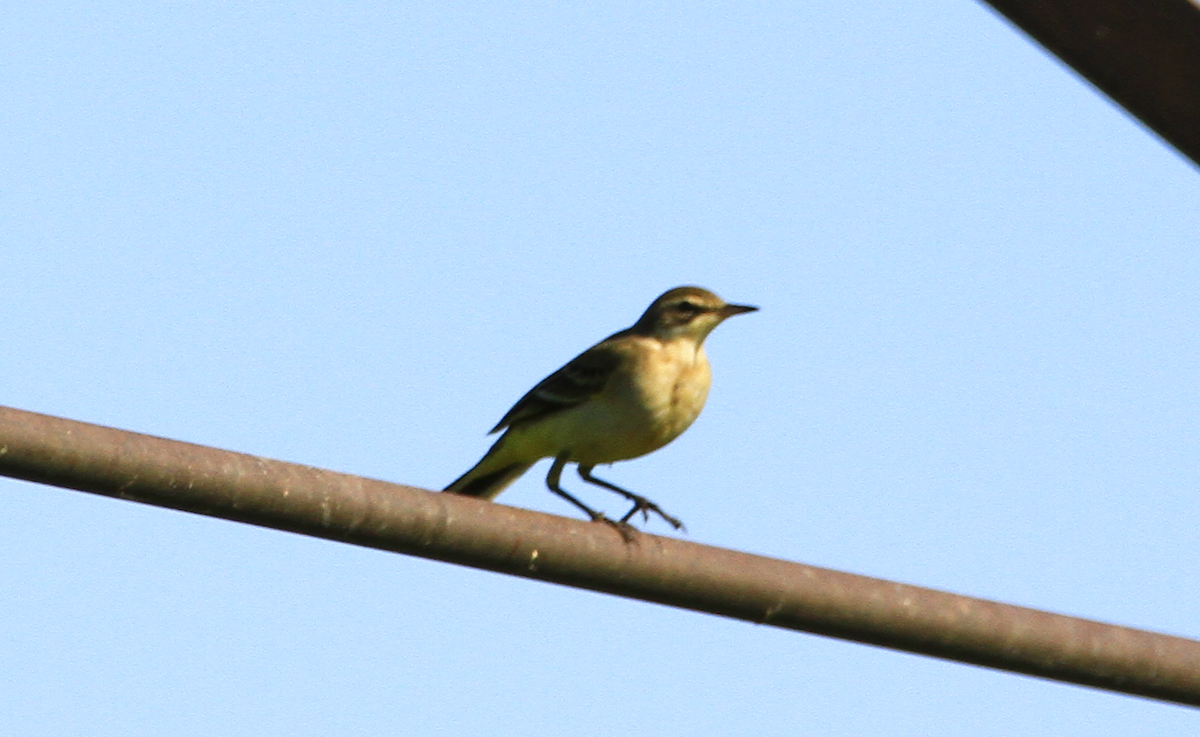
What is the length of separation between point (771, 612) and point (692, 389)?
14.5ft

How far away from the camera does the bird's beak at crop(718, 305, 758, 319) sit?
9805 mm

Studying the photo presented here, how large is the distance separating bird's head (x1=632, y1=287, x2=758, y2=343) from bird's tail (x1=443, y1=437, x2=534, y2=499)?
1100 millimetres

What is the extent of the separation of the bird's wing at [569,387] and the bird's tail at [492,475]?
0.70 ft

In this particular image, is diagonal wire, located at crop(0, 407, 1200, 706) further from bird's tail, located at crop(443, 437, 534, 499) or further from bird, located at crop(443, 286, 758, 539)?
bird's tail, located at crop(443, 437, 534, 499)

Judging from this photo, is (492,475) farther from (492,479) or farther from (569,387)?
(569,387)

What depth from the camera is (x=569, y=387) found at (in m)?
9.07

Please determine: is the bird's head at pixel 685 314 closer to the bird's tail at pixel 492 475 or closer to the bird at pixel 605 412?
the bird at pixel 605 412

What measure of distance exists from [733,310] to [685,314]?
312mm

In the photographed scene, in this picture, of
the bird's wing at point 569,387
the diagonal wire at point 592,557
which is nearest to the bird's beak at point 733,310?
the bird's wing at point 569,387

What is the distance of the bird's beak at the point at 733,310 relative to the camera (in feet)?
32.2

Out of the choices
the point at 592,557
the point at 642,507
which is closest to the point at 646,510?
the point at 642,507

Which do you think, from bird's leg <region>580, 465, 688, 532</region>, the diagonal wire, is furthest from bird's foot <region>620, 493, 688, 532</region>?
the diagonal wire

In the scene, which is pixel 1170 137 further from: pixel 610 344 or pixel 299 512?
pixel 610 344

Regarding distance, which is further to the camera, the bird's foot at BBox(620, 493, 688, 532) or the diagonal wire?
the bird's foot at BBox(620, 493, 688, 532)
